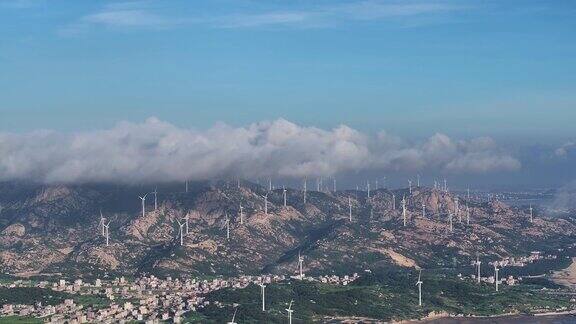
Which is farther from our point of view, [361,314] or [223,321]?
[361,314]

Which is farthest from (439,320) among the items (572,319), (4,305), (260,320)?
(4,305)

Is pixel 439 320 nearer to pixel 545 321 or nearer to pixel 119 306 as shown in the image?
pixel 545 321

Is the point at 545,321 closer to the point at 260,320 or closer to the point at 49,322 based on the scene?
the point at 260,320

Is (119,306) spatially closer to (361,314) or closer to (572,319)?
(361,314)

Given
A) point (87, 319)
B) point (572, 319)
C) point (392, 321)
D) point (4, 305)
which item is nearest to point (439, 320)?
point (392, 321)

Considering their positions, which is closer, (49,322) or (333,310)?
(49,322)

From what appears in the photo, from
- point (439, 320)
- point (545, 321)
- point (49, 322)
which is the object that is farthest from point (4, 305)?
point (545, 321)

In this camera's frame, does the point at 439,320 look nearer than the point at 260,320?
No
